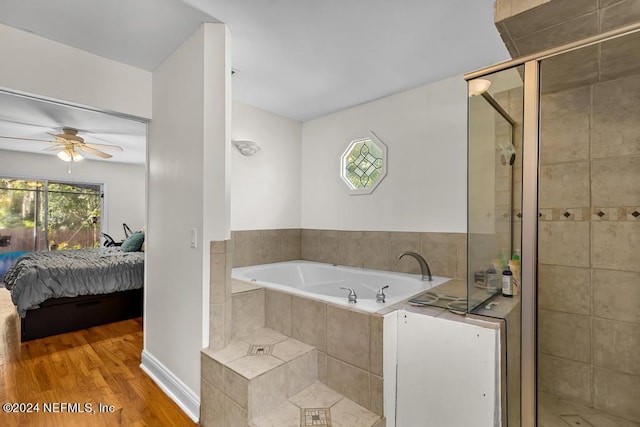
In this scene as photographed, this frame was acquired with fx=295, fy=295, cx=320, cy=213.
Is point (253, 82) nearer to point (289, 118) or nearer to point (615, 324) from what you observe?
point (289, 118)

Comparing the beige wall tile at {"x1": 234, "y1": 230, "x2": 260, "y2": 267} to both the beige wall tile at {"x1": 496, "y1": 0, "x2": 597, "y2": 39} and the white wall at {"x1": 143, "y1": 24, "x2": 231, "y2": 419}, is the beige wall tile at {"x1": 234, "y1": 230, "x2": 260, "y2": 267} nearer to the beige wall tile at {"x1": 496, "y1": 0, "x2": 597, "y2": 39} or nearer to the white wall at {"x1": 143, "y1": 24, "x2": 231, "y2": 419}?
the white wall at {"x1": 143, "y1": 24, "x2": 231, "y2": 419}

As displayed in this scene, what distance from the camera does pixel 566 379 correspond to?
1.83 meters

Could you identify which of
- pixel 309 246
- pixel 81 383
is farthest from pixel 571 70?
pixel 81 383

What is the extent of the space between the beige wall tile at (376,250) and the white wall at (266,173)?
1.00 m

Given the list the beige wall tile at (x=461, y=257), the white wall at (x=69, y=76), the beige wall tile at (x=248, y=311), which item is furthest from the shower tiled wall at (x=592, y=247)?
the white wall at (x=69, y=76)

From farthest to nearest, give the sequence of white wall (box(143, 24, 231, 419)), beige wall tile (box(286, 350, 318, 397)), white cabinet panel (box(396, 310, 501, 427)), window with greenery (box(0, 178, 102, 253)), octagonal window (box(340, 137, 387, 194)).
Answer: window with greenery (box(0, 178, 102, 253)), octagonal window (box(340, 137, 387, 194)), white wall (box(143, 24, 231, 419)), beige wall tile (box(286, 350, 318, 397)), white cabinet panel (box(396, 310, 501, 427))

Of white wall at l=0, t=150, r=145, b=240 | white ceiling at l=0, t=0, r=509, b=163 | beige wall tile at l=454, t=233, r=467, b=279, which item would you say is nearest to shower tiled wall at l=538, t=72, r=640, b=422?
beige wall tile at l=454, t=233, r=467, b=279

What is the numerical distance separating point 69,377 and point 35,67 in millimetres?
2169

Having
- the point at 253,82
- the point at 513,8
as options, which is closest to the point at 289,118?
the point at 253,82

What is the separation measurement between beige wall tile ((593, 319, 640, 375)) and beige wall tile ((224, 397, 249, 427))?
205 cm

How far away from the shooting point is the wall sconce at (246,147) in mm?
3039

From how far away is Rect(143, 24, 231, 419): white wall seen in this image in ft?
5.93

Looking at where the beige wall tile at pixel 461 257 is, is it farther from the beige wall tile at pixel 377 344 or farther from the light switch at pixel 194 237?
the light switch at pixel 194 237

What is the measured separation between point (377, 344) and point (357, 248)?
5.32 ft
